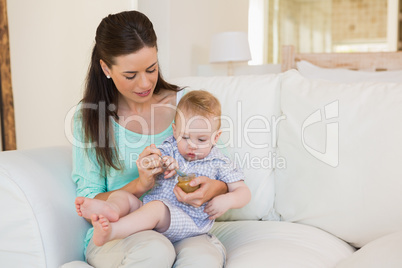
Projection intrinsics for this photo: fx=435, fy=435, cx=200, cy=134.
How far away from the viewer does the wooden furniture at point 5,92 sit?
3580 mm

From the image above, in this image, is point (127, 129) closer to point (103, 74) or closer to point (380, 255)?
point (103, 74)

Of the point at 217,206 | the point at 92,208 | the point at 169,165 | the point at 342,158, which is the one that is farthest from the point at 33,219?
the point at 342,158

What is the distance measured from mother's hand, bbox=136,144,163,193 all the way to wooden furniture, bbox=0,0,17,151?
269cm

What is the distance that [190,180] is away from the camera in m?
1.36

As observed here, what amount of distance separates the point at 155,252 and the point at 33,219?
0.38 m

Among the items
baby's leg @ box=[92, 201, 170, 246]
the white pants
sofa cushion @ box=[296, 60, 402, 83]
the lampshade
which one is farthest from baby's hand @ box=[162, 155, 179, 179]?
the lampshade

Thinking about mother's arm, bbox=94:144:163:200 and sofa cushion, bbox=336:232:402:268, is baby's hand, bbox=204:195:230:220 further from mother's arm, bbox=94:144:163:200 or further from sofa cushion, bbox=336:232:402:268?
sofa cushion, bbox=336:232:402:268

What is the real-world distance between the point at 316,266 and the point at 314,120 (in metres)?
0.58

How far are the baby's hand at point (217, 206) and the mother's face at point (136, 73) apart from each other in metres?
0.45

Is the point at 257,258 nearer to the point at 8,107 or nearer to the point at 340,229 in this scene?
the point at 340,229

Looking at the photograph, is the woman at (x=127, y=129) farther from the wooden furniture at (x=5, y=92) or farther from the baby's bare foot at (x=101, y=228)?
the wooden furniture at (x=5, y=92)

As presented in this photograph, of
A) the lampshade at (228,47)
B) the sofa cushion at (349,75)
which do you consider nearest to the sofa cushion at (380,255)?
the sofa cushion at (349,75)

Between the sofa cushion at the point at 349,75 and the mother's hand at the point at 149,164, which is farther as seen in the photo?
the sofa cushion at the point at 349,75

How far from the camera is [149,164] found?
4.52 ft
